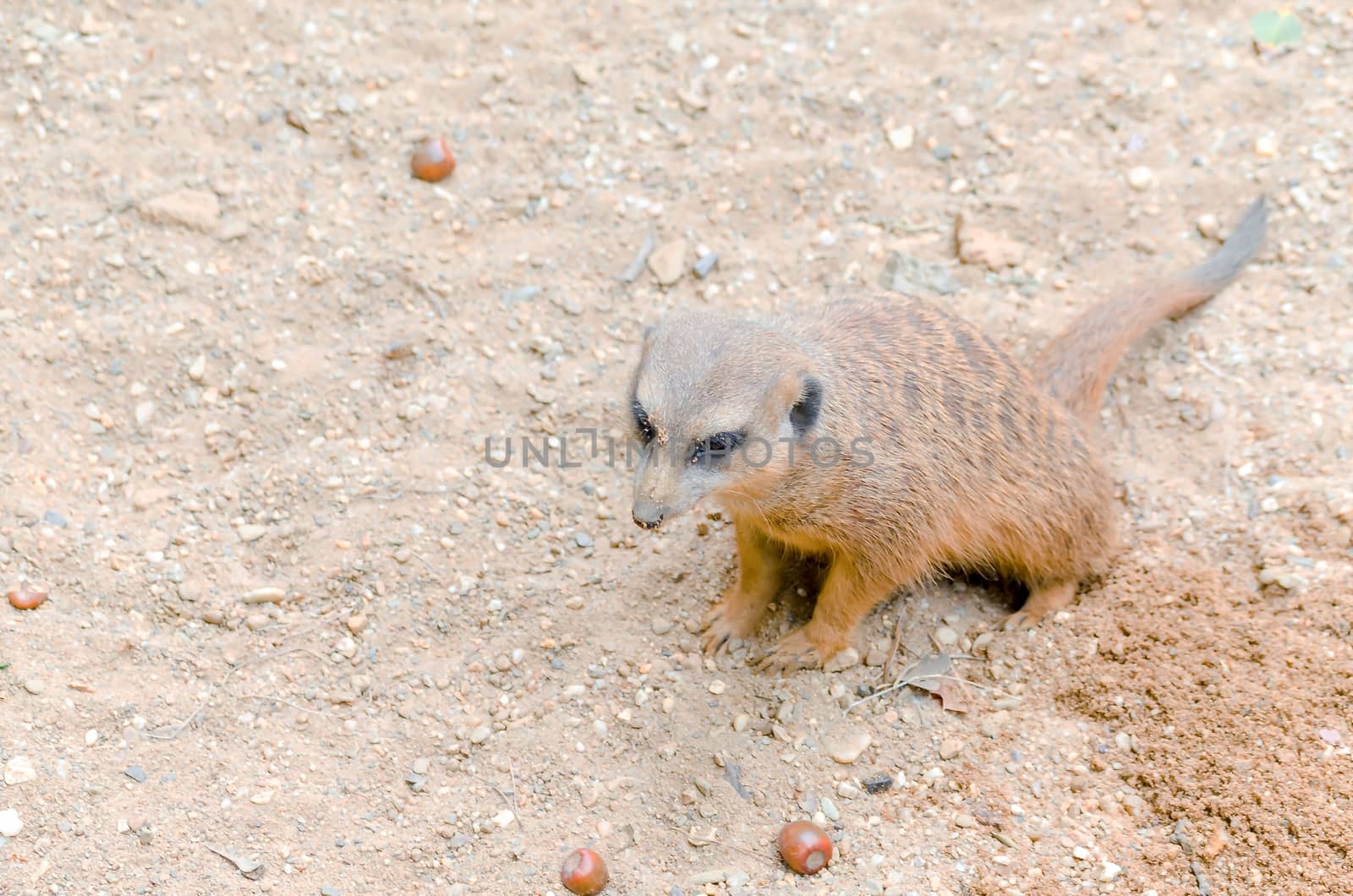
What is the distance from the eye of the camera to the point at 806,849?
7.73 ft

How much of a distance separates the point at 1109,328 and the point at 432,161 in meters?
2.20

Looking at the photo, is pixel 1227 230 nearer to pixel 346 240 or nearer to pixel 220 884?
pixel 346 240

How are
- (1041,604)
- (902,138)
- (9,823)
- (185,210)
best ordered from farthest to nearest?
(902,138) < (185,210) < (1041,604) < (9,823)

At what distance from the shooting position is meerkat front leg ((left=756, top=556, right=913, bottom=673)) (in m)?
2.77

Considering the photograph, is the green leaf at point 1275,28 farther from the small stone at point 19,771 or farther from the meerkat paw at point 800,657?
the small stone at point 19,771

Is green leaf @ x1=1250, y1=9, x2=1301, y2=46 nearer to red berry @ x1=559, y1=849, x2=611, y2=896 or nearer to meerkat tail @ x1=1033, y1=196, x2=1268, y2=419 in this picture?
meerkat tail @ x1=1033, y1=196, x2=1268, y2=419

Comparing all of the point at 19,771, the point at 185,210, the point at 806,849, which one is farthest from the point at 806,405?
the point at 185,210

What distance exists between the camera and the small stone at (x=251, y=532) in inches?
114

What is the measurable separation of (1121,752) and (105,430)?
2.76m

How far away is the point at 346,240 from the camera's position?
11.5ft

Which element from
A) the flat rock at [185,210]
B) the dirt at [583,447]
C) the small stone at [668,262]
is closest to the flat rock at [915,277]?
the dirt at [583,447]

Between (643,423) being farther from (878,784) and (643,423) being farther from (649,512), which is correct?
(878,784)

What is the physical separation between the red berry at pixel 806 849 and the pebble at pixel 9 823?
1.56 m

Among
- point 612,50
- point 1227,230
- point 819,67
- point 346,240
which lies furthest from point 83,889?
point 1227,230
